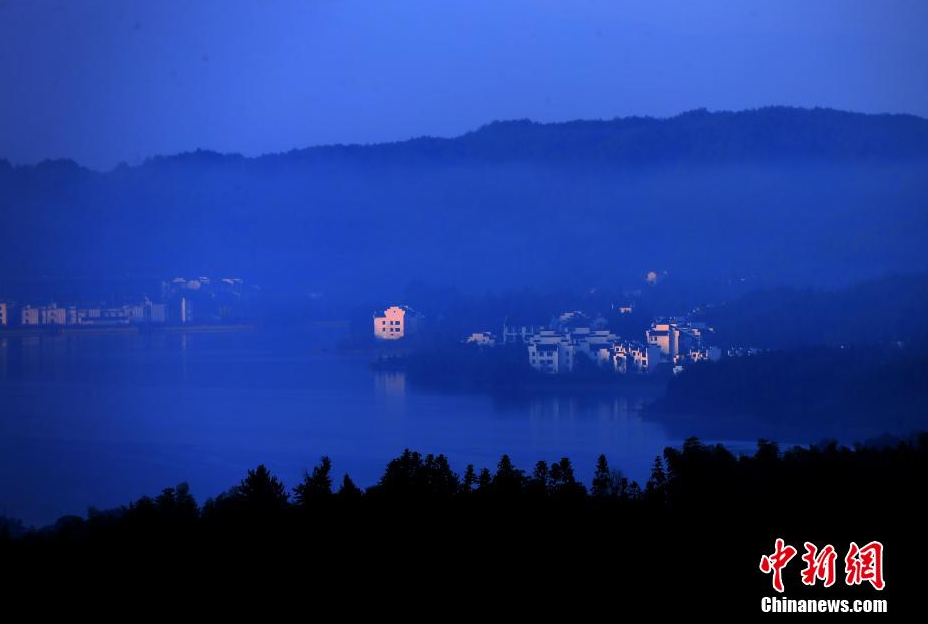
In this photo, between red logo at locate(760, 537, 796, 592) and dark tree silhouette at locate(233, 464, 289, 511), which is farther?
dark tree silhouette at locate(233, 464, 289, 511)

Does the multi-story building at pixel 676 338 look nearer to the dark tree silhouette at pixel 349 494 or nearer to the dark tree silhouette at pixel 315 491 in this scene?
the dark tree silhouette at pixel 315 491

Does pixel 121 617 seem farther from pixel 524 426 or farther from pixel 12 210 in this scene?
pixel 12 210

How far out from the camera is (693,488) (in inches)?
173

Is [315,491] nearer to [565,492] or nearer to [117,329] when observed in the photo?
[565,492]

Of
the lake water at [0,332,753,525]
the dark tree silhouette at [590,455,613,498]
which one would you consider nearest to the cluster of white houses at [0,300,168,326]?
the lake water at [0,332,753,525]

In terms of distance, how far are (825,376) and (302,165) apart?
1891 centimetres

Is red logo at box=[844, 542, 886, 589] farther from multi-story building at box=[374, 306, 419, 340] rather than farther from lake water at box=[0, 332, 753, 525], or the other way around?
multi-story building at box=[374, 306, 419, 340]

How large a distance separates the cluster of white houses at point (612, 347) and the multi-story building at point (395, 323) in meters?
2.07

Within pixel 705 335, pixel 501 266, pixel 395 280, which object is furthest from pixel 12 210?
pixel 705 335

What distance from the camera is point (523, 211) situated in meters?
27.6

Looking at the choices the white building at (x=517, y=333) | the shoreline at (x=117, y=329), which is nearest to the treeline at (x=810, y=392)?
the white building at (x=517, y=333)

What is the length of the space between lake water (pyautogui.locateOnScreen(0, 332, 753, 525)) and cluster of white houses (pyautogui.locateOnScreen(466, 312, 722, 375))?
3.70 feet

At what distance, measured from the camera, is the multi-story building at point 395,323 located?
16672 millimetres

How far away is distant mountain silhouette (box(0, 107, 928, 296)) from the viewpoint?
20828 millimetres
